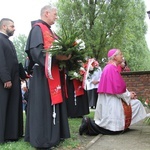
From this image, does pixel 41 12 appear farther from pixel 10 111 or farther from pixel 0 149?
pixel 0 149

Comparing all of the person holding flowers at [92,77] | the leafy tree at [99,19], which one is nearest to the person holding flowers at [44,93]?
the person holding flowers at [92,77]

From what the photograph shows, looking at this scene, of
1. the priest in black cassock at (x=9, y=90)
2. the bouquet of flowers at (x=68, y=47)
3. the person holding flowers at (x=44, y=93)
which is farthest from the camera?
the priest in black cassock at (x=9, y=90)

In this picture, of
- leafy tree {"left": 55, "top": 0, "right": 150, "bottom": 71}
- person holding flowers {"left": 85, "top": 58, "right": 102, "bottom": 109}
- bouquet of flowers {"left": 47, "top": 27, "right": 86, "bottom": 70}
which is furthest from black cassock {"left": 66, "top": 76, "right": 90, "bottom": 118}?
leafy tree {"left": 55, "top": 0, "right": 150, "bottom": 71}

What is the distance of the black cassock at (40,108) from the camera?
4.62 meters

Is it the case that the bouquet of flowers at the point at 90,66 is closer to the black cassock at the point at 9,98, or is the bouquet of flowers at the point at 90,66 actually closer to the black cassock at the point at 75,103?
the black cassock at the point at 9,98

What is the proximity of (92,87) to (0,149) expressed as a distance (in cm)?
523

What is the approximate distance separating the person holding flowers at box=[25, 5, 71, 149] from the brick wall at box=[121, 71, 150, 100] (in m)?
8.95

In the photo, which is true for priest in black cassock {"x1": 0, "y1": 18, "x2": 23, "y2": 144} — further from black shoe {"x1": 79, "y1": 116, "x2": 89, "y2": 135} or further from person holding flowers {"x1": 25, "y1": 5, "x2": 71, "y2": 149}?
black shoe {"x1": 79, "y1": 116, "x2": 89, "y2": 135}

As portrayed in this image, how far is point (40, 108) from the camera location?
15.3 ft

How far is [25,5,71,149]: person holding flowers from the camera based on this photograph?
4.62m

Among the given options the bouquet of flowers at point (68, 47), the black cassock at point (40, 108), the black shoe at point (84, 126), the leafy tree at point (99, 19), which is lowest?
the black shoe at point (84, 126)

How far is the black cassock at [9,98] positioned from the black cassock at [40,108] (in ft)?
1.81

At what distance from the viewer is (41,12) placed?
4.98 metres

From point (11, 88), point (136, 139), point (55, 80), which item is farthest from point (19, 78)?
point (136, 139)
